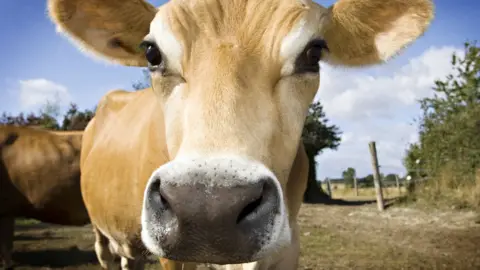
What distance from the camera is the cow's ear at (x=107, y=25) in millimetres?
2755

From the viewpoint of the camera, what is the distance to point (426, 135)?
16.8m

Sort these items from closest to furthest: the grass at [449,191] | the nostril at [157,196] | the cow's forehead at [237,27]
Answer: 1. the nostril at [157,196]
2. the cow's forehead at [237,27]
3. the grass at [449,191]

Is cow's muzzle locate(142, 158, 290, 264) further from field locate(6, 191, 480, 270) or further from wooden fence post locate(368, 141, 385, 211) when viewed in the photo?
wooden fence post locate(368, 141, 385, 211)

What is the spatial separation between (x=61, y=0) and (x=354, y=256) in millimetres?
5820

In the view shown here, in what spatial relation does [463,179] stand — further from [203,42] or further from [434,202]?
[203,42]

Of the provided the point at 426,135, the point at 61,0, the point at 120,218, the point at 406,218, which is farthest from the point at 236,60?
the point at 426,135

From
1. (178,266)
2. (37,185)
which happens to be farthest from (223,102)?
(37,185)

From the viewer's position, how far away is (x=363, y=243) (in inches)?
306

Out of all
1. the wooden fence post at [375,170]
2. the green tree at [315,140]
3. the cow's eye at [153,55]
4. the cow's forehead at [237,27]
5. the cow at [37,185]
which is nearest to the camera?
the cow's forehead at [237,27]

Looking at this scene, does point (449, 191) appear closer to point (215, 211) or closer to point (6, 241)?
point (6, 241)

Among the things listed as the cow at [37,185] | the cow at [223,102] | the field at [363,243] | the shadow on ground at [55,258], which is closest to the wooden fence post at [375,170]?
the field at [363,243]

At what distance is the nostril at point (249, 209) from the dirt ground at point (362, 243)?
4.96m

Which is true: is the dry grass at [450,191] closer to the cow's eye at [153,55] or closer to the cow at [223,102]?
the cow at [223,102]

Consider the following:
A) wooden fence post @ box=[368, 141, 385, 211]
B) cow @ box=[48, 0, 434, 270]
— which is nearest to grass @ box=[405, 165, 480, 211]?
wooden fence post @ box=[368, 141, 385, 211]
